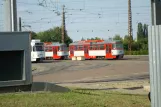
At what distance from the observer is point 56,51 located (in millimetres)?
67562

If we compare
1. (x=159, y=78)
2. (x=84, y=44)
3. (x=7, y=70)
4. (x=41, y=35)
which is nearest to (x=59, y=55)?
(x=84, y=44)

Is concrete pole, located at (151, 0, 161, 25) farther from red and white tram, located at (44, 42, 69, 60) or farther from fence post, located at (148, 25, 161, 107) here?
red and white tram, located at (44, 42, 69, 60)

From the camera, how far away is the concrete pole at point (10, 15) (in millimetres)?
15227

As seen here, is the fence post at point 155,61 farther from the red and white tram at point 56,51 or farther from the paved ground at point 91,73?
the red and white tram at point 56,51

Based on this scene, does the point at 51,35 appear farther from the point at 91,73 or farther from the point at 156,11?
the point at 156,11

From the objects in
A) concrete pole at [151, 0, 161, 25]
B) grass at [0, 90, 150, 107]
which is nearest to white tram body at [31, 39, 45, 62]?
grass at [0, 90, 150, 107]

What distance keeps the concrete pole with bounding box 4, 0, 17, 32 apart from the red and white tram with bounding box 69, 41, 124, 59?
43443mm

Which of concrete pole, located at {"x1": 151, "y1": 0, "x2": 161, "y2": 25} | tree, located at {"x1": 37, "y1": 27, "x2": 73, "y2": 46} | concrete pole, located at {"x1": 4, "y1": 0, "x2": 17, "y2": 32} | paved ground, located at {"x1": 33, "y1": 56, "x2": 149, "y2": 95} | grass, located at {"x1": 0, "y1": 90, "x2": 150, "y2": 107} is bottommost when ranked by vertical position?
paved ground, located at {"x1": 33, "y1": 56, "x2": 149, "y2": 95}

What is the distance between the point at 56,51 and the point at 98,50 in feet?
32.9

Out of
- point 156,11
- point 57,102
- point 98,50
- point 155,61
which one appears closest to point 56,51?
point 98,50

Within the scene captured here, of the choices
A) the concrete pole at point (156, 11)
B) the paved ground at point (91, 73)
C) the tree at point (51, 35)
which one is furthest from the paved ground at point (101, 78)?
the tree at point (51, 35)

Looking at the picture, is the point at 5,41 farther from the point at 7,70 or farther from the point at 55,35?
the point at 55,35

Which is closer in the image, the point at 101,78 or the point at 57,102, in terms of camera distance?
the point at 57,102

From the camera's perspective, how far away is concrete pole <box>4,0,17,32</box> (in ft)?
50.0
